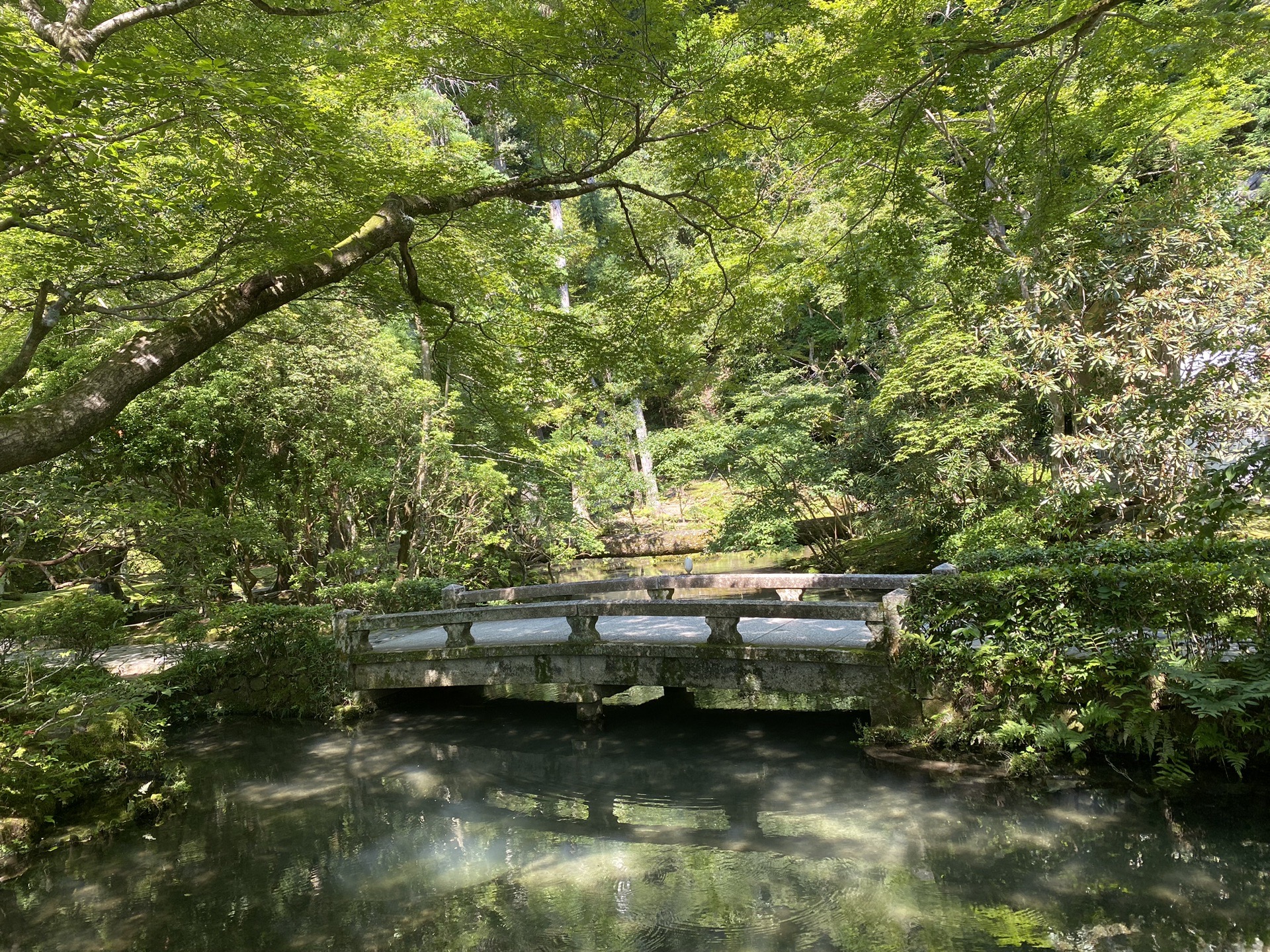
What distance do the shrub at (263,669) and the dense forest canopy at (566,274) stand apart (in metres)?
1.12

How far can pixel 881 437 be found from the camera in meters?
15.5

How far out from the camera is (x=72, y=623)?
786cm

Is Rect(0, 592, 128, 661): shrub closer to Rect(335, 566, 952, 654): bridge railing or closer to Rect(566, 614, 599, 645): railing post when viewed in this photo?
Rect(335, 566, 952, 654): bridge railing

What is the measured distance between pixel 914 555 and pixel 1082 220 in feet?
21.7

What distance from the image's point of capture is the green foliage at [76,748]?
6.59 meters

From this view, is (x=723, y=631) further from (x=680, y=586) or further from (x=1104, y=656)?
(x=1104, y=656)

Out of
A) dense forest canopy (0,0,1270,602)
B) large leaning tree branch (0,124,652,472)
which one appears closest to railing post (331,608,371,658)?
dense forest canopy (0,0,1270,602)

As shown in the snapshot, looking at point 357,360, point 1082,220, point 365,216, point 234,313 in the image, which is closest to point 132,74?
point 234,313

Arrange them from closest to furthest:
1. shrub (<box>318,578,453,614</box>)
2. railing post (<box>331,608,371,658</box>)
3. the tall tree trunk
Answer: railing post (<box>331,608,371,658</box>)
shrub (<box>318,578,453,614</box>)
the tall tree trunk

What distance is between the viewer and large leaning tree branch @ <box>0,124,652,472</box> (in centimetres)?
326

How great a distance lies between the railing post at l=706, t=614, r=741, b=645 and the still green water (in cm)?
122

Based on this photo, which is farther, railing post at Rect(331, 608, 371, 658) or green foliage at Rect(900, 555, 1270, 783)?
railing post at Rect(331, 608, 371, 658)

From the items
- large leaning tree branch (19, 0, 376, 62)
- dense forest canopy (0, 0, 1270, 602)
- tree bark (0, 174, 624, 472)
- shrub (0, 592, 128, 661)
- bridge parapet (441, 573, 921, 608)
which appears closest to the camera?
tree bark (0, 174, 624, 472)

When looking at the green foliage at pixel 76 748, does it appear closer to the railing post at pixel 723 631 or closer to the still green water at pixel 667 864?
the still green water at pixel 667 864
